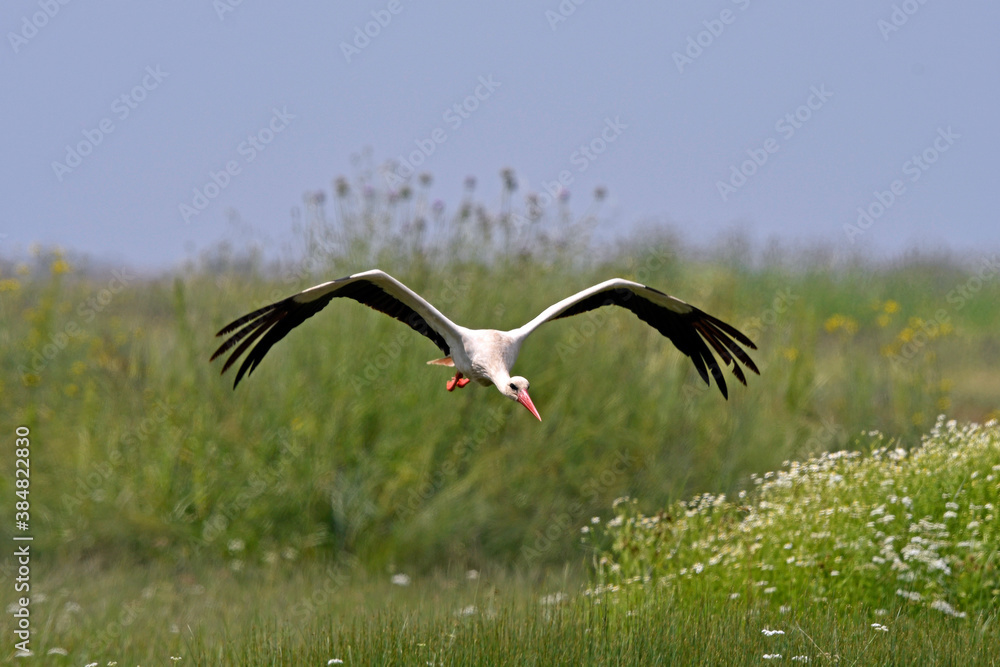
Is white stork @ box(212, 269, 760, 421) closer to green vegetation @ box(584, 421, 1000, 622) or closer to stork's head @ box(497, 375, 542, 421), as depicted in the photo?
stork's head @ box(497, 375, 542, 421)

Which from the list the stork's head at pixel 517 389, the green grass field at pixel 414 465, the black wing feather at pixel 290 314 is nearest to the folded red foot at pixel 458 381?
the black wing feather at pixel 290 314

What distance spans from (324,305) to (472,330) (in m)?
0.86

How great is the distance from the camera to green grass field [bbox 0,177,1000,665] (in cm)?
700

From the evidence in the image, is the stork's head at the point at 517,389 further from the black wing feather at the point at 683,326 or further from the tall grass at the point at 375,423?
the tall grass at the point at 375,423

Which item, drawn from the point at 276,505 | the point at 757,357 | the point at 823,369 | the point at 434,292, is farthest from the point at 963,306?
the point at 276,505

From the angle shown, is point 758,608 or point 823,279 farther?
point 823,279

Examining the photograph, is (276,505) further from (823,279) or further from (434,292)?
(823,279)

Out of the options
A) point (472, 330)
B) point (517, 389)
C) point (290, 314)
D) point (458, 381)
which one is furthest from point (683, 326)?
point (290, 314)

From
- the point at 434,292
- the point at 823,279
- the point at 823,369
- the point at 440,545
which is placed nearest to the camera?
the point at 440,545

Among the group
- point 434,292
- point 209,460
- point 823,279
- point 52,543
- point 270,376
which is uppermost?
point 823,279

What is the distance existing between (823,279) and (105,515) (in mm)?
14087

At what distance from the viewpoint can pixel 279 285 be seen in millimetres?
10312

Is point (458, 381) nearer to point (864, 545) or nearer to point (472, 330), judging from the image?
point (472, 330)

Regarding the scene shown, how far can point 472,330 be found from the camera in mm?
6246
